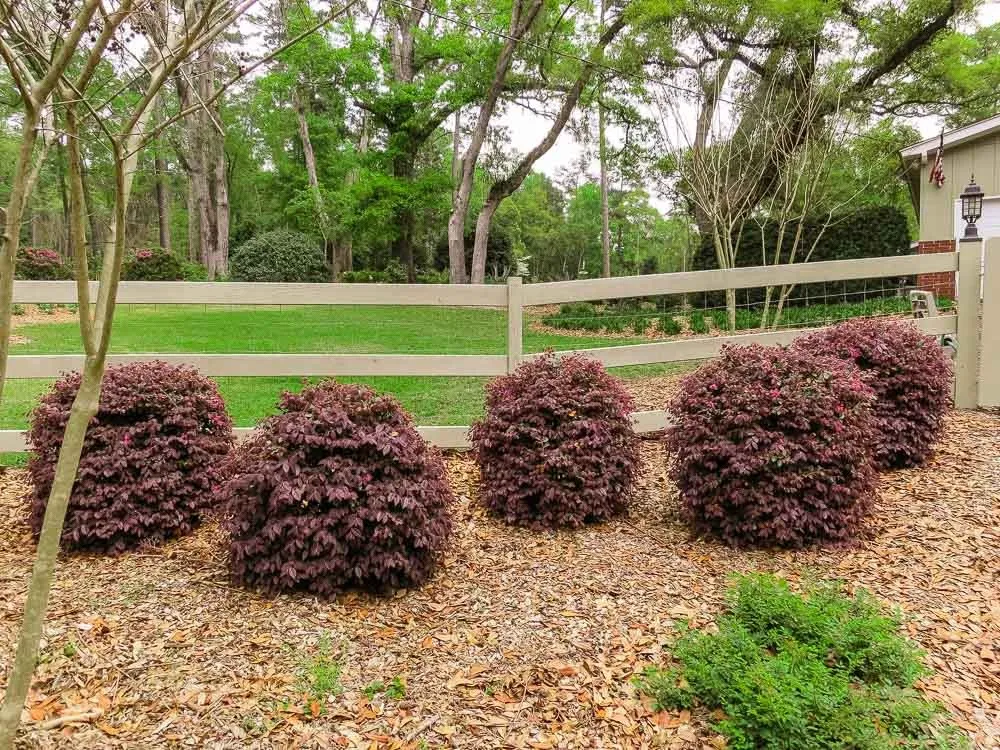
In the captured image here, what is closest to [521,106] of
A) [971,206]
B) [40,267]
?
[971,206]

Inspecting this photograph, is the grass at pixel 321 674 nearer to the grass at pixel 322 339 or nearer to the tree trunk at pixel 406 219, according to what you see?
the grass at pixel 322 339

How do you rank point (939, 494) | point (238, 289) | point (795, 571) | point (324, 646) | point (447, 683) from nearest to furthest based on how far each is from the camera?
point (447, 683)
point (324, 646)
point (795, 571)
point (939, 494)
point (238, 289)

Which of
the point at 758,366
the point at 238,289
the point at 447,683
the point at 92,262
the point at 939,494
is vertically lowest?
the point at 447,683

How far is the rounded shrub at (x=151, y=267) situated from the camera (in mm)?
16812

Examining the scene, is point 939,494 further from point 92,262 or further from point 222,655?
point 92,262

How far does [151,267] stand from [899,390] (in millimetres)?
17781

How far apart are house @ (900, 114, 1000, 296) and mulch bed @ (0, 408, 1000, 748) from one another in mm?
9145

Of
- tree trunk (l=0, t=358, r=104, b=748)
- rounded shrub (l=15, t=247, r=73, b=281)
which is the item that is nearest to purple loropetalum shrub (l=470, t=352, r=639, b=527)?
tree trunk (l=0, t=358, r=104, b=748)

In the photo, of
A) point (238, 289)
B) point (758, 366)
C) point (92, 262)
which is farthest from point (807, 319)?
point (92, 262)

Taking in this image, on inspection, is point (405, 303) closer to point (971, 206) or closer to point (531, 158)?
point (971, 206)

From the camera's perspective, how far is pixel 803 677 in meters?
2.18

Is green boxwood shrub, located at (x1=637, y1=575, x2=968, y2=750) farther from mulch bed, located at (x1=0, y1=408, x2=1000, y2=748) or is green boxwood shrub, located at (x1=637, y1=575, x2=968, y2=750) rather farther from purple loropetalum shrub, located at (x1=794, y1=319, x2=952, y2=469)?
purple loropetalum shrub, located at (x1=794, y1=319, x2=952, y2=469)

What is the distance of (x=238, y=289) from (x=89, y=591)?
2049mm

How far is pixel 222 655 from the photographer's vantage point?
245cm
